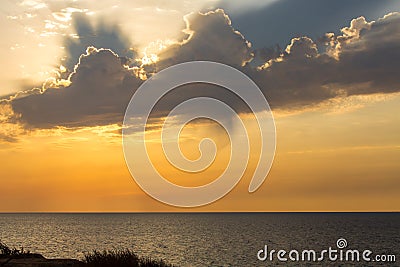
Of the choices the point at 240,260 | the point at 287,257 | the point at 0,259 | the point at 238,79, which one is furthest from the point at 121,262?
the point at 287,257

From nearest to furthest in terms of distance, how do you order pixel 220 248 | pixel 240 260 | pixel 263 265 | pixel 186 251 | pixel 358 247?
pixel 263 265 < pixel 240 260 < pixel 186 251 < pixel 220 248 < pixel 358 247

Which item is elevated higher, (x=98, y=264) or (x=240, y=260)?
(x=240, y=260)

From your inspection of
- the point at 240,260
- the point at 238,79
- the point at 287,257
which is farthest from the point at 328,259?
the point at 238,79

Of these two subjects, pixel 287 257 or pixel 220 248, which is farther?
pixel 220 248

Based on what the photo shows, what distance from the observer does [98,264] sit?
82.5ft

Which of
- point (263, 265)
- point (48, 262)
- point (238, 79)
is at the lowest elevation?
point (48, 262)

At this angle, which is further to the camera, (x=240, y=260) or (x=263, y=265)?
(x=240, y=260)

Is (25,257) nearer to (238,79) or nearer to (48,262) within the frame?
(48,262)

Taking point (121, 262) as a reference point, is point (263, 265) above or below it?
above

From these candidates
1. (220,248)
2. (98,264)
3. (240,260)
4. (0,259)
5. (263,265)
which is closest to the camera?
(98,264)

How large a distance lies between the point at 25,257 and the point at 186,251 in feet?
246

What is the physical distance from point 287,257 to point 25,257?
69828 millimetres

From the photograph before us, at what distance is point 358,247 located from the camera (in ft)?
412

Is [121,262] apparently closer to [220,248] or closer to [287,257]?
[287,257]
